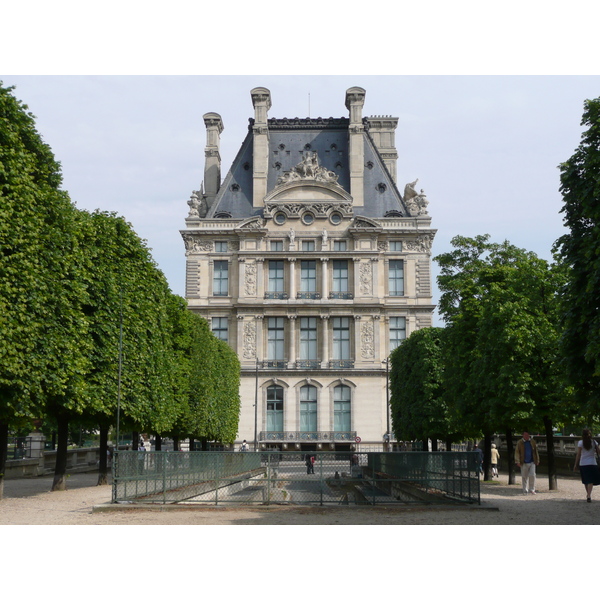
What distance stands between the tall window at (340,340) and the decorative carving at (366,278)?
304 cm

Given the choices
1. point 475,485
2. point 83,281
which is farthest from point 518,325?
point 83,281

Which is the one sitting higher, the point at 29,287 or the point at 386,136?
the point at 386,136

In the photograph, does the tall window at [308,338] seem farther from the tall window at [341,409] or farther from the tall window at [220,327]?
the tall window at [220,327]

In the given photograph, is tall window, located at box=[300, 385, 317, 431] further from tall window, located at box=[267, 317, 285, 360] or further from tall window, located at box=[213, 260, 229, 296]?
tall window, located at box=[213, 260, 229, 296]

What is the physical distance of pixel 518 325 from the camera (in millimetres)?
27406

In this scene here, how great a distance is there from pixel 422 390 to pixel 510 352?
19.0 m

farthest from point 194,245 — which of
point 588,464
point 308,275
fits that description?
point 588,464


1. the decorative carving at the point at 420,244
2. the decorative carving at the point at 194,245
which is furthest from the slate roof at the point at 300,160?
the decorative carving at the point at 420,244

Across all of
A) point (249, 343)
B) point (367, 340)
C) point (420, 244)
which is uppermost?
point (420, 244)

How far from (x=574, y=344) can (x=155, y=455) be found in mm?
11253

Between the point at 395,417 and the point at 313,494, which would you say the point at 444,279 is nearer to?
the point at 395,417

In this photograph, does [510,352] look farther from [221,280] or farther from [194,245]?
[194,245]

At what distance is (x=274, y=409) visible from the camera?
212 ft

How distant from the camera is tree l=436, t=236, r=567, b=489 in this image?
2666cm
